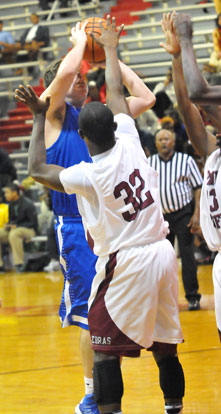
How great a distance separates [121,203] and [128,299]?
474 millimetres

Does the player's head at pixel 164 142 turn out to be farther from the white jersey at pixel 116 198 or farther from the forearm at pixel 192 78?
the forearm at pixel 192 78

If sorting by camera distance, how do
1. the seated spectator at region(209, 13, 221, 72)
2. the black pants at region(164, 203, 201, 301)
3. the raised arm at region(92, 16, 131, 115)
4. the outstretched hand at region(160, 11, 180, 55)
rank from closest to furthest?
the outstretched hand at region(160, 11, 180, 55), the raised arm at region(92, 16, 131, 115), the black pants at region(164, 203, 201, 301), the seated spectator at region(209, 13, 221, 72)

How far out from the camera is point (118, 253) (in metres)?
3.79

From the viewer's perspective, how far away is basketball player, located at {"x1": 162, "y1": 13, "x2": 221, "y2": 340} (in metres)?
3.43

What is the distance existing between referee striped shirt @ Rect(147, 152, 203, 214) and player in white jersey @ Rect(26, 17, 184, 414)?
14.8 ft

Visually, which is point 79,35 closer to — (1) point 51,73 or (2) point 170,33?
(1) point 51,73

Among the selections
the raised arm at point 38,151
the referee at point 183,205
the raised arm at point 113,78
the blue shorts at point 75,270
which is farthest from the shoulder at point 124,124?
the referee at point 183,205

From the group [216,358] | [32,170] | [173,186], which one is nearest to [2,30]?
[173,186]

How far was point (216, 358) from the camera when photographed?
19.8 feet

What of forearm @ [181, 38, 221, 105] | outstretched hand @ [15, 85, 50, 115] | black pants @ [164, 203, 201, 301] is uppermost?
Result: forearm @ [181, 38, 221, 105]

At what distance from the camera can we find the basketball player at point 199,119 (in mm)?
3432

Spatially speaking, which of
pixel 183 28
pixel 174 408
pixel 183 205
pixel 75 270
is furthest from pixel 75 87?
pixel 183 205

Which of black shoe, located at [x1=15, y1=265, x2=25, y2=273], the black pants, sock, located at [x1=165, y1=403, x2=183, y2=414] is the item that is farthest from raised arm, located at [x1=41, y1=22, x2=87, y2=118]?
black shoe, located at [x1=15, y1=265, x2=25, y2=273]

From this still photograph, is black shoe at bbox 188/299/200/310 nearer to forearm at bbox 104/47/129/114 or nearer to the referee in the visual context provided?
the referee
